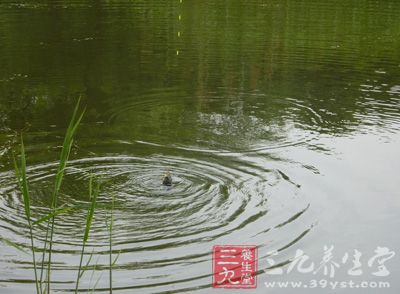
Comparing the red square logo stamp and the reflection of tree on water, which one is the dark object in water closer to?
the red square logo stamp

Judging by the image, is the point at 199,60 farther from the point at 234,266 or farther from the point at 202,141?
the point at 234,266

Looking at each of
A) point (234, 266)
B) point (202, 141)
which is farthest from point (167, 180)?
point (202, 141)

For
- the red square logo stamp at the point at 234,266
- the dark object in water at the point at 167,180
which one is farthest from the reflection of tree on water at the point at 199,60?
the red square logo stamp at the point at 234,266

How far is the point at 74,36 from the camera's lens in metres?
21.1

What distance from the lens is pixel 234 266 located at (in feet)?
21.7

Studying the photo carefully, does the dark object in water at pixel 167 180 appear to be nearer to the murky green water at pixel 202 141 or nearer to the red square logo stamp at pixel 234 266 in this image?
the murky green water at pixel 202 141

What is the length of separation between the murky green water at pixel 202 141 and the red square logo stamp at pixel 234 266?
0.30 ft

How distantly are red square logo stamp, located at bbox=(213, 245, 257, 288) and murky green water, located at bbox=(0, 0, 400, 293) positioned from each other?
0.09 meters

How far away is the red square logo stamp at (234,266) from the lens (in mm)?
6250

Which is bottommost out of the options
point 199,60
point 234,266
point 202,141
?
point 234,266

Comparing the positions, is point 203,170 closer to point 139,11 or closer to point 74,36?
point 74,36

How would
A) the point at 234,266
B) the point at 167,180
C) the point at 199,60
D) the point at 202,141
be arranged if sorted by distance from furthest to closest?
the point at 199,60 → the point at 202,141 → the point at 167,180 → the point at 234,266

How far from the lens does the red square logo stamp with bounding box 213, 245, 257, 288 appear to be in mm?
6250

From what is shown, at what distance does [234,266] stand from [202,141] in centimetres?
426
